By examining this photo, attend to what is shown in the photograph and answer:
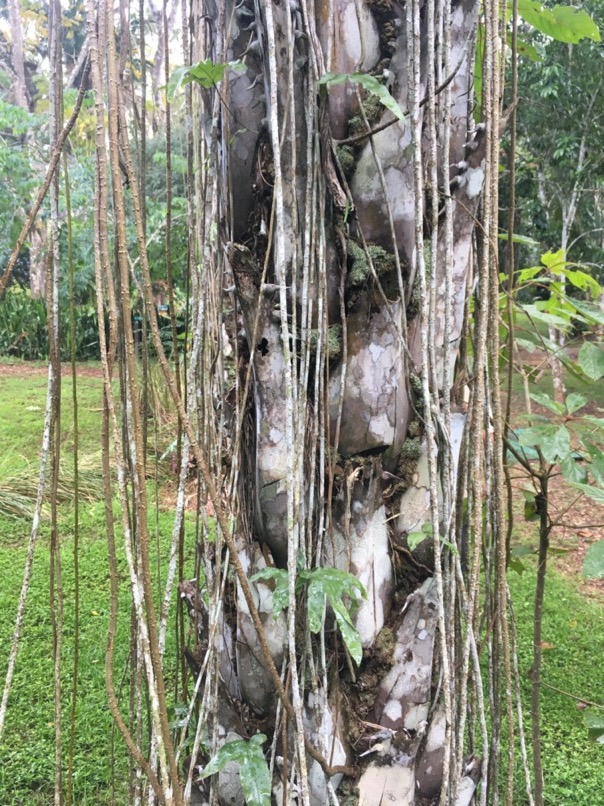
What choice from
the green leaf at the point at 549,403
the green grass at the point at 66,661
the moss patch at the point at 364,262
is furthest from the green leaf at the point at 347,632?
the green leaf at the point at 549,403

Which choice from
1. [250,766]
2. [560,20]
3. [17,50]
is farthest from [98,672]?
[17,50]

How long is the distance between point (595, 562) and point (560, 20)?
100 cm

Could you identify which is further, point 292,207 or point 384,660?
point 384,660

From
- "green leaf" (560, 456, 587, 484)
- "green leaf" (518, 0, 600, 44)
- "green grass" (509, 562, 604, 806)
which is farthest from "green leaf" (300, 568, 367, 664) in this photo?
"green leaf" (518, 0, 600, 44)

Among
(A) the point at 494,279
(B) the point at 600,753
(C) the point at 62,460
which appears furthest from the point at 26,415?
(A) the point at 494,279

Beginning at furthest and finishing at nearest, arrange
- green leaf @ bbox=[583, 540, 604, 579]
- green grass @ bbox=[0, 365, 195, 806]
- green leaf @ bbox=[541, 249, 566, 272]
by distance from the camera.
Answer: green grass @ bbox=[0, 365, 195, 806] → green leaf @ bbox=[541, 249, 566, 272] → green leaf @ bbox=[583, 540, 604, 579]

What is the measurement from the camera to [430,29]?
0.88 meters

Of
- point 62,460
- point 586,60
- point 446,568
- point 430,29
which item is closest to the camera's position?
point 430,29

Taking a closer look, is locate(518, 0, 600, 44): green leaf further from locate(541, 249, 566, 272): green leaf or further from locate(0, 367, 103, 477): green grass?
locate(0, 367, 103, 477): green grass

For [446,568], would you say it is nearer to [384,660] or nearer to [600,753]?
A: [384,660]

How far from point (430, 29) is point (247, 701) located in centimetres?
107

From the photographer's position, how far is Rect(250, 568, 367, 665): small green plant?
0.90 m

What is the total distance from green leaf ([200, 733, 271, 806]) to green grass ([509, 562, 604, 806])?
0.92 m

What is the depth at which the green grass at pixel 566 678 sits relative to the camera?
187 centimetres
